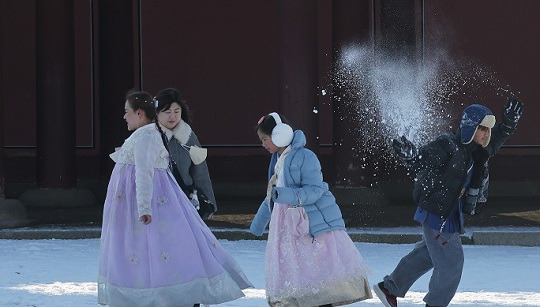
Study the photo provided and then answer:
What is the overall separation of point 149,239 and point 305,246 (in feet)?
2.83

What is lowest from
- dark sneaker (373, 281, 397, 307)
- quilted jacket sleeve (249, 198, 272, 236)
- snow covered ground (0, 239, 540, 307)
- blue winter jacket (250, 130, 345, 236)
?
snow covered ground (0, 239, 540, 307)

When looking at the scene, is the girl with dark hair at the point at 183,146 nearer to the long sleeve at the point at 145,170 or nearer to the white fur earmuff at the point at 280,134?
the long sleeve at the point at 145,170

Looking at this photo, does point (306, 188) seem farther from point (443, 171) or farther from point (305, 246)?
point (443, 171)

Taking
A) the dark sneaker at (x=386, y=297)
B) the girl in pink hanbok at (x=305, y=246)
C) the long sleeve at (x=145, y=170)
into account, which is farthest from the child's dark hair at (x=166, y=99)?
the dark sneaker at (x=386, y=297)

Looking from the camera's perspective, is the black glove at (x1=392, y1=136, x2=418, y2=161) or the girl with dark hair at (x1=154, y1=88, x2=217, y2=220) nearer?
the black glove at (x1=392, y1=136, x2=418, y2=161)

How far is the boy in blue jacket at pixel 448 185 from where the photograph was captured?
731 centimetres

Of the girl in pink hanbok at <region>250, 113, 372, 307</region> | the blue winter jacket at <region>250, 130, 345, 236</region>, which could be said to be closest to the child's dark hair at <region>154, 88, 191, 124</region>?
the girl in pink hanbok at <region>250, 113, 372, 307</region>

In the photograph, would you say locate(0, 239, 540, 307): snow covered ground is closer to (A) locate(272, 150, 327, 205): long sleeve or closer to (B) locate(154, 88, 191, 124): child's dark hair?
(A) locate(272, 150, 327, 205): long sleeve

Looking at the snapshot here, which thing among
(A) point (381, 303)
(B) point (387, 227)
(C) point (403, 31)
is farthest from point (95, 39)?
(A) point (381, 303)

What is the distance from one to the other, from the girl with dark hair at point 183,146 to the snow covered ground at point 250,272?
86 cm

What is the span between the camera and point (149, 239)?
7.39 m

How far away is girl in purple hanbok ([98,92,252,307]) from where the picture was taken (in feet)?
24.2

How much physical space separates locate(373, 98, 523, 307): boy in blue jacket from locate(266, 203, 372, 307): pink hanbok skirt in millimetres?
431

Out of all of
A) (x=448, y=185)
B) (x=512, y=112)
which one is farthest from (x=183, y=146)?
(x=512, y=112)
